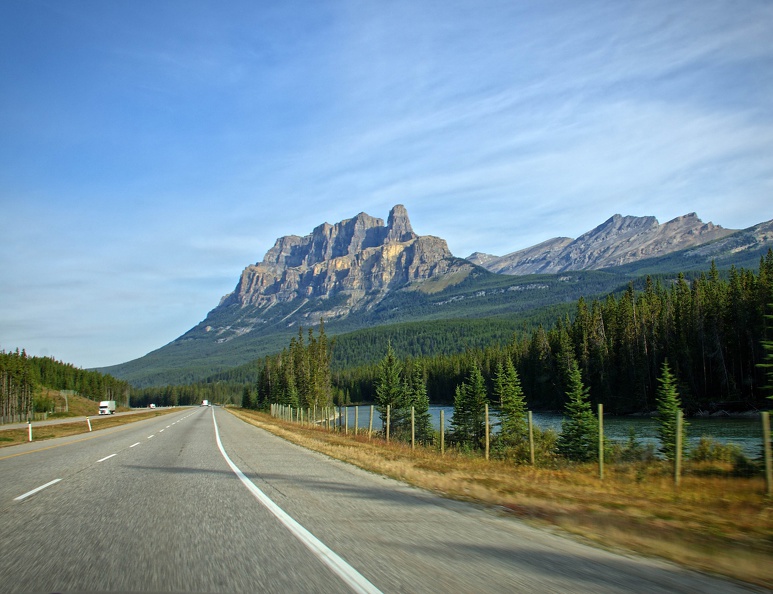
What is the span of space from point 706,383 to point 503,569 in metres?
81.4

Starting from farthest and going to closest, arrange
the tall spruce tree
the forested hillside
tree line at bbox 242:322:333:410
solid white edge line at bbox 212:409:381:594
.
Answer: the forested hillside < tree line at bbox 242:322:333:410 < the tall spruce tree < solid white edge line at bbox 212:409:381:594

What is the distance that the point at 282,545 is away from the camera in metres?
6.33

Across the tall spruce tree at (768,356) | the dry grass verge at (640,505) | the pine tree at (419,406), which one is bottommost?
the pine tree at (419,406)

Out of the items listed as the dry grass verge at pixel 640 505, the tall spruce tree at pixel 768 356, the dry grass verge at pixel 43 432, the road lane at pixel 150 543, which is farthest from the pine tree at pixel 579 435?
the dry grass verge at pixel 43 432

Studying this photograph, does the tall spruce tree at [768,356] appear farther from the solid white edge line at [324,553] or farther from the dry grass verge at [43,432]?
the dry grass verge at [43,432]

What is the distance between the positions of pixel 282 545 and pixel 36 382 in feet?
411

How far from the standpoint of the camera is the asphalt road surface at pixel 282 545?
502cm

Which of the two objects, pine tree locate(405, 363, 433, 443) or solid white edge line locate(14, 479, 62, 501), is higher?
solid white edge line locate(14, 479, 62, 501)

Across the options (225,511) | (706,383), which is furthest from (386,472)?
(706,383)

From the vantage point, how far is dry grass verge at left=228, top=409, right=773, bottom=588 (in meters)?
6.38

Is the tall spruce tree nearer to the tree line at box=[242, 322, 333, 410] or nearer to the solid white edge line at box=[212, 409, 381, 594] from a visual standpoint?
the solid white edge line at box=[212, 409, 381, 594]

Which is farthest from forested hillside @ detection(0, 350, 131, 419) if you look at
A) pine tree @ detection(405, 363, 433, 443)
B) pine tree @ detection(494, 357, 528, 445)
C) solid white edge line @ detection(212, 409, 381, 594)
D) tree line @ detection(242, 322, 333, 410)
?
solid white edge line @ detection(212, 409, 381, 594)

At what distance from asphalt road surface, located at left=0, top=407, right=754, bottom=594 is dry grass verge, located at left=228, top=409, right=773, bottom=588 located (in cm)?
62

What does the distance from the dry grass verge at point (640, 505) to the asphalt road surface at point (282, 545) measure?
616mm
